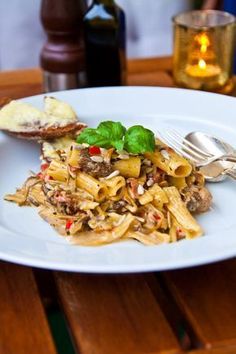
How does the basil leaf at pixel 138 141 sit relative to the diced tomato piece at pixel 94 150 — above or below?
above

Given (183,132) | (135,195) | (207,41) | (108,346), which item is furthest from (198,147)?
(108,346)

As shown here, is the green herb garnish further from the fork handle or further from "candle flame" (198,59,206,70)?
"candle flame" (198,59,206,70)

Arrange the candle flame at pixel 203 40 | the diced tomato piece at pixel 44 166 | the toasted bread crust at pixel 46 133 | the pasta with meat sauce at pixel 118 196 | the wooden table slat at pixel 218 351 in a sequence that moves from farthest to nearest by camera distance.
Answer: the candle flame at pixel 203 40 < the toasted bread crust at pixel 46 133 < the diced tomato piece at pixel 44 166 < the pasta with meat sauce at pixel 118 196 < the wooden table slat at pixel 218 351

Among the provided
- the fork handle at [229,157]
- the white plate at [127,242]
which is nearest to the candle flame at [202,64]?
the white plate at [127,242]

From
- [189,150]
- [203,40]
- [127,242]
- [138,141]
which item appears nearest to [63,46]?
[203,40]

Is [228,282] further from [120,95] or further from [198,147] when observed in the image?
[120,95]

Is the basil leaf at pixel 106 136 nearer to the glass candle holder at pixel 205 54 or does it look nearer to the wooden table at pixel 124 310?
the wooden table at pixel 124 310
